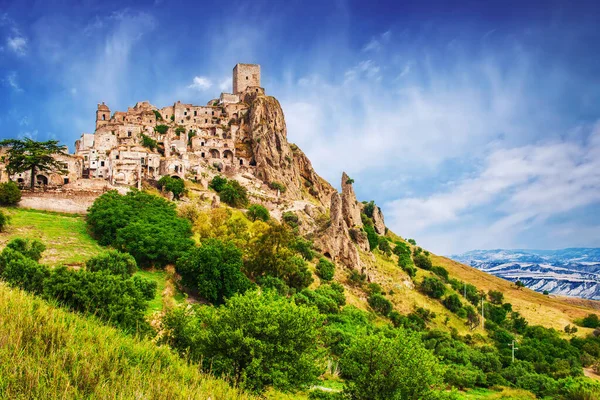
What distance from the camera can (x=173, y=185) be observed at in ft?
225

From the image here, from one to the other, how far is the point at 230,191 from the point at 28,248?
40.2m

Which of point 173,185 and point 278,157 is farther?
point 278,157

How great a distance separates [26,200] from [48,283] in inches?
1198

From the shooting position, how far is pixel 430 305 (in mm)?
72250

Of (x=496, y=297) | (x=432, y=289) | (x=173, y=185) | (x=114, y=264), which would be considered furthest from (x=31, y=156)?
(x=496, y=297)

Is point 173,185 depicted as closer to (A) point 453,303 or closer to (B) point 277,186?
(B) point 277,186

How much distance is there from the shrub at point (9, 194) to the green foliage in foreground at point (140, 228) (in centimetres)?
761

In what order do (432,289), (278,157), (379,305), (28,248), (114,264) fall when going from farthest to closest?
(278,157)
(432,289)
(379,305)
(28,248)
(114,264)

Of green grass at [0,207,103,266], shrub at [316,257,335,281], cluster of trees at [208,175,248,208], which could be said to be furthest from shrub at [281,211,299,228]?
green grass at [0,207,103,266]

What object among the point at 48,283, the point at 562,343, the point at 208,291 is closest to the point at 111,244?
the point at 208,291

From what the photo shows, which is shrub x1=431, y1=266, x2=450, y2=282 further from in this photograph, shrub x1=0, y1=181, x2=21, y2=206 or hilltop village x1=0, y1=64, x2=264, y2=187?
shrub x1=0, y1=181, x2=21, y2=206

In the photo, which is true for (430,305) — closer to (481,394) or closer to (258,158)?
(481,394)

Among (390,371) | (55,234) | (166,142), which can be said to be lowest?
(390,371)

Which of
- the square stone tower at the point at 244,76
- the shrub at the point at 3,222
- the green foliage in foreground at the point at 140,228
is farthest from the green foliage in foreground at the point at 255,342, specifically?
the square stone tower at the point at 244,76
